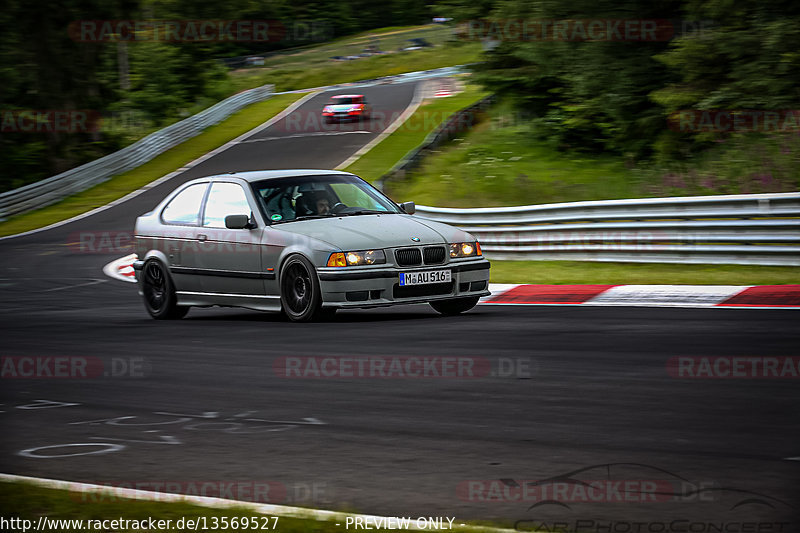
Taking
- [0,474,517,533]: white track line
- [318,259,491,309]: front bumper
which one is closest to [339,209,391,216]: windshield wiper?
[318,259,491,309]: front bumper

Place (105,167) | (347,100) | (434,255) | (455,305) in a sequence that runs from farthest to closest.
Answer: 1. (347,100)
2. (105,167)
3. (455,305)
4. (434,255)

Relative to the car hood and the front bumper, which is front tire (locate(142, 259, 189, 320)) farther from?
the front bumper

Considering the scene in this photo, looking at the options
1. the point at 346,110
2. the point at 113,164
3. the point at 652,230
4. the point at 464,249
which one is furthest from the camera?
the point at 346,110

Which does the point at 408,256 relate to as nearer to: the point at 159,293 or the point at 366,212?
the point at 366,212

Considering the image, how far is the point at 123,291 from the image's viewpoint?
634 inches

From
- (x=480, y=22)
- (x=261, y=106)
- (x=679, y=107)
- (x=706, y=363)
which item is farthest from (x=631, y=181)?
(x=261, y=106)

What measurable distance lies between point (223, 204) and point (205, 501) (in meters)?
7.60

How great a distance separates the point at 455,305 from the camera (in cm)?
1111

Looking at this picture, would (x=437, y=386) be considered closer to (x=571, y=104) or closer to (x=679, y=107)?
(x=679, y=107)


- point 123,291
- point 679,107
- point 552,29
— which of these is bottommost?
point 123,291

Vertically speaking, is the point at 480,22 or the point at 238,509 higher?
the point at 480,22

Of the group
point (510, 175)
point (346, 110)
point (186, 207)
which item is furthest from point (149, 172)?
point (186, 207)

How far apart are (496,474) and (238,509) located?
115cm

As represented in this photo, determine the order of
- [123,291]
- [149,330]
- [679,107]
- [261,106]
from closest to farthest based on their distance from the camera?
[149,330]
[123,291]
[679,107]
[261,106]
